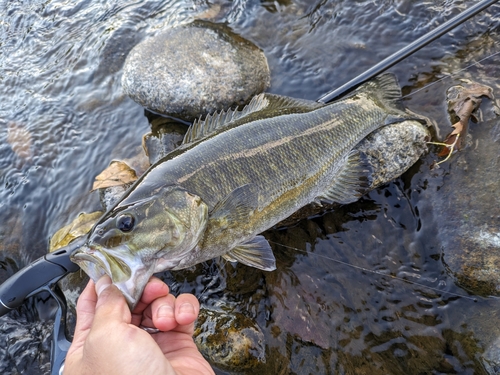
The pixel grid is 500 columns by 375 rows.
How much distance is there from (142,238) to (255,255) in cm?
112

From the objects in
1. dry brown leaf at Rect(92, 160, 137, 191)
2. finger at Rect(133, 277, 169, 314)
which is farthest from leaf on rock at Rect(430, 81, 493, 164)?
dry brown leaf at Rect(92, 160, 137, 191)

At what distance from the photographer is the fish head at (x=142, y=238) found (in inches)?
107

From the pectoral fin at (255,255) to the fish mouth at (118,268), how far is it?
98 cm

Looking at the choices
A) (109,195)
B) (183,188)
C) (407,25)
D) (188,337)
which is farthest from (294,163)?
(407,25)

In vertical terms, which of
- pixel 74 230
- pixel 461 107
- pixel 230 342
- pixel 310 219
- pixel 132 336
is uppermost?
pixel 132 336

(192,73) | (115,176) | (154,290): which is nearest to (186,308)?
(154,290)

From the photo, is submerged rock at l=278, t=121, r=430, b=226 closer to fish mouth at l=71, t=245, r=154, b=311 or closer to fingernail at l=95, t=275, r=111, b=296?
fish mouth at l=71, t=245, r=154, b=311

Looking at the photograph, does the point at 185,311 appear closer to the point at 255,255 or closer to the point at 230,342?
the point at 255,255

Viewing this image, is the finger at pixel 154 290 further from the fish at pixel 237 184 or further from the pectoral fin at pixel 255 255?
the pectoral fin at pixel 255 255

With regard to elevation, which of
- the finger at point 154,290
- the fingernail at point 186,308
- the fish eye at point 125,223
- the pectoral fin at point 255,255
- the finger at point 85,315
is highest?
the fish eye at point 125,223

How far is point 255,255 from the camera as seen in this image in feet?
11.7

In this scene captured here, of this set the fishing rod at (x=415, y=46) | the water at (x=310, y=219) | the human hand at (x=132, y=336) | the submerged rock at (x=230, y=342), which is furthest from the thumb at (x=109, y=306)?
the fishing rod at (x=415, y=46)

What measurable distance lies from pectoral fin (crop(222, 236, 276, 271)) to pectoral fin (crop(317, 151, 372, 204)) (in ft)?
3.48

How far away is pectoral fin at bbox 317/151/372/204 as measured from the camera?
14.1 ft
